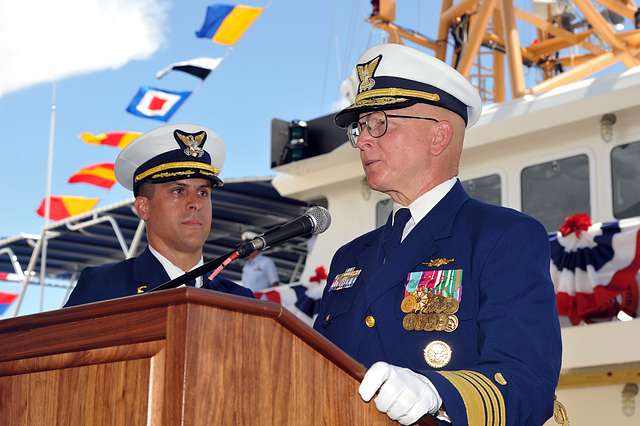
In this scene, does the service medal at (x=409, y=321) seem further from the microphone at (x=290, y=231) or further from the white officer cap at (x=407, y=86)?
the white officer cap at (x=407, y=86)

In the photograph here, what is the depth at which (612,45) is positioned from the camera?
1045cm

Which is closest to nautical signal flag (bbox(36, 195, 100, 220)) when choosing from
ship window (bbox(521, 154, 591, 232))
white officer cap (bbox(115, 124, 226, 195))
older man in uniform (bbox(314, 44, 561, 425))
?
ship window (bbox(521, 154, 591, 232))

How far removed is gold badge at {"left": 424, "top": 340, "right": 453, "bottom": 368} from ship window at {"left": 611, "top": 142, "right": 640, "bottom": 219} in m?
5.36

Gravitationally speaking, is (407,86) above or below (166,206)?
below

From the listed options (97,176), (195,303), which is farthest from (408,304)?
(97,176)

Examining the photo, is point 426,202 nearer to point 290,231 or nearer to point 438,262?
point 438,262

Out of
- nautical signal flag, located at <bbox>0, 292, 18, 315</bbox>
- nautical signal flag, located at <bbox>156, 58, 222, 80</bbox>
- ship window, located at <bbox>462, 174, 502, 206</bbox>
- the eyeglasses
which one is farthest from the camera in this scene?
nautical signal flag, located at <bbox>0, 292, 18, 315</bbox>

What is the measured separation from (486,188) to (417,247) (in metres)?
5.87

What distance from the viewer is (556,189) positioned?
7.99 metres

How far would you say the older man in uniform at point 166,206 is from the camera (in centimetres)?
385

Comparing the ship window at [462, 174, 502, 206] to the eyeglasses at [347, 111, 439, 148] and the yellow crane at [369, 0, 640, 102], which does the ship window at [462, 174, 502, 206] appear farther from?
the eyeglasses at [347, 111, 439, 148]

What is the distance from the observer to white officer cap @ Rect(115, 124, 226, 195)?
4.10 m

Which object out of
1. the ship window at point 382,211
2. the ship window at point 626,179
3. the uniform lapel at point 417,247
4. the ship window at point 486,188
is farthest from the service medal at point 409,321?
the ship window at point 382,211

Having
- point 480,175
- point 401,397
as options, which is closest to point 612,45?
point 480,175
